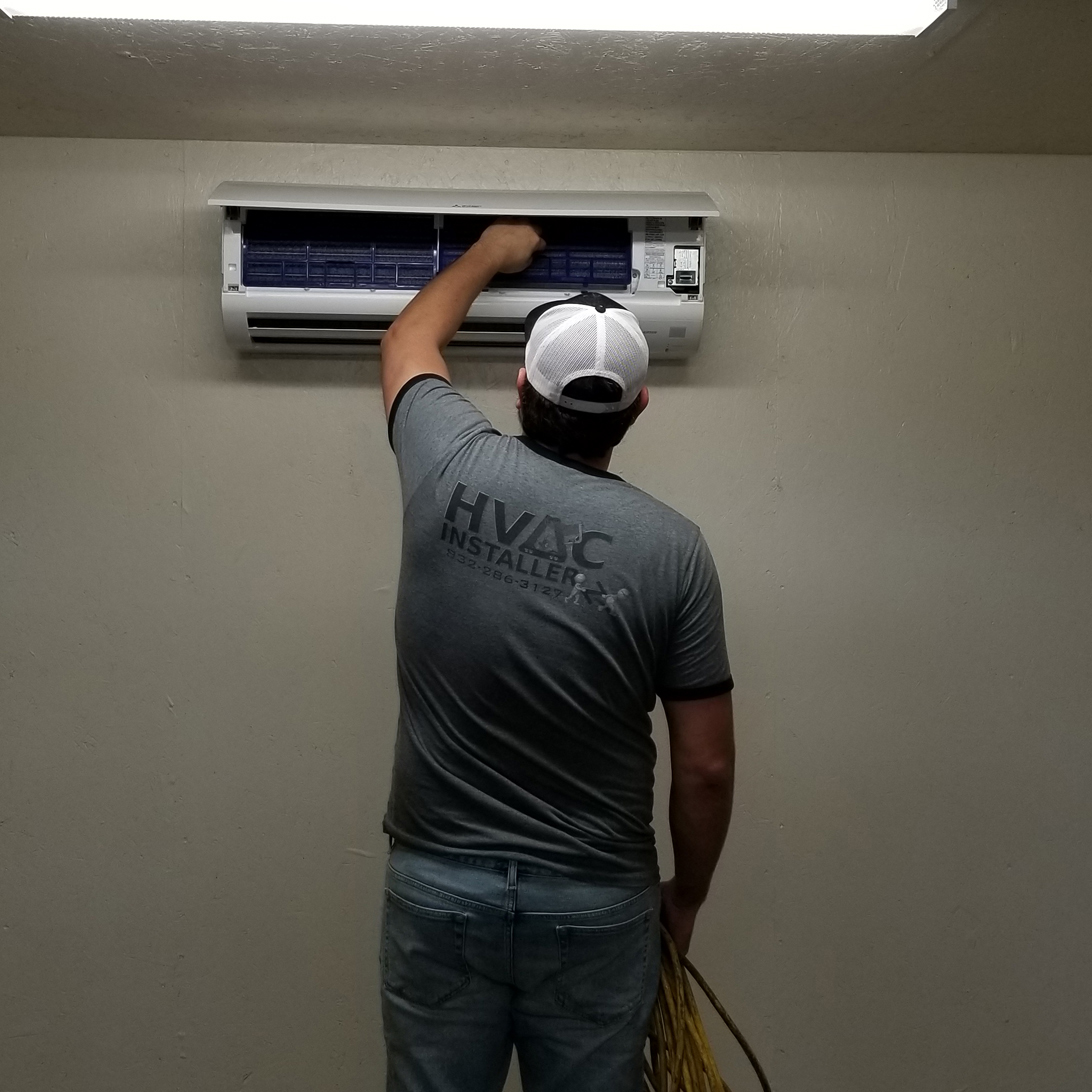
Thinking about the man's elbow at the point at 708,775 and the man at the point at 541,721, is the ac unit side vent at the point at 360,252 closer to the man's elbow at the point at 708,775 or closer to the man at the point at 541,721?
the man at the point at 541,721

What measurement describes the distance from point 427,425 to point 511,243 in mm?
518

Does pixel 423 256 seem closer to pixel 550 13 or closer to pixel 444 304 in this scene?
pixel 444 304

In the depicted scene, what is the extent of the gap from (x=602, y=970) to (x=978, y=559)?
3.61ft

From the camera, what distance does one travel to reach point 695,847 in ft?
4.47

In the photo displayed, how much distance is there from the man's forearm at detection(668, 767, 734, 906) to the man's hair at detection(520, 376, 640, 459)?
44cm

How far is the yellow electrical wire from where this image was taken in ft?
4.56

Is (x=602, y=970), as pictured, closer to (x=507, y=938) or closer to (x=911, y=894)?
(x=507, y=938)

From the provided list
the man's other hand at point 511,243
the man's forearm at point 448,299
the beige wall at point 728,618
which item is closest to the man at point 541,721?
the man's forearm at point 448,299

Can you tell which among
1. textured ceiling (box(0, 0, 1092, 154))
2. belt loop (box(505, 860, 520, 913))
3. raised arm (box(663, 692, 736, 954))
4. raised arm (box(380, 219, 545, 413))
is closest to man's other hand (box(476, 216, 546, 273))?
raised arm (box(380, 219, 545, 413))

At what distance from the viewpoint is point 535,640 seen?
48.7 inches

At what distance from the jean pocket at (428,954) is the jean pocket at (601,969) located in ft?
0.40

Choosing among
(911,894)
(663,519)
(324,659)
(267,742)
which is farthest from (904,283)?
(267,742)

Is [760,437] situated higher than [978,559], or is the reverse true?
[760,437]

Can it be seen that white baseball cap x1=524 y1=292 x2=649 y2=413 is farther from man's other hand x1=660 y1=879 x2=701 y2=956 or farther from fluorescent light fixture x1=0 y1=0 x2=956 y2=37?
man's other hand x1=660 y1=879 x2=701 y2=956
